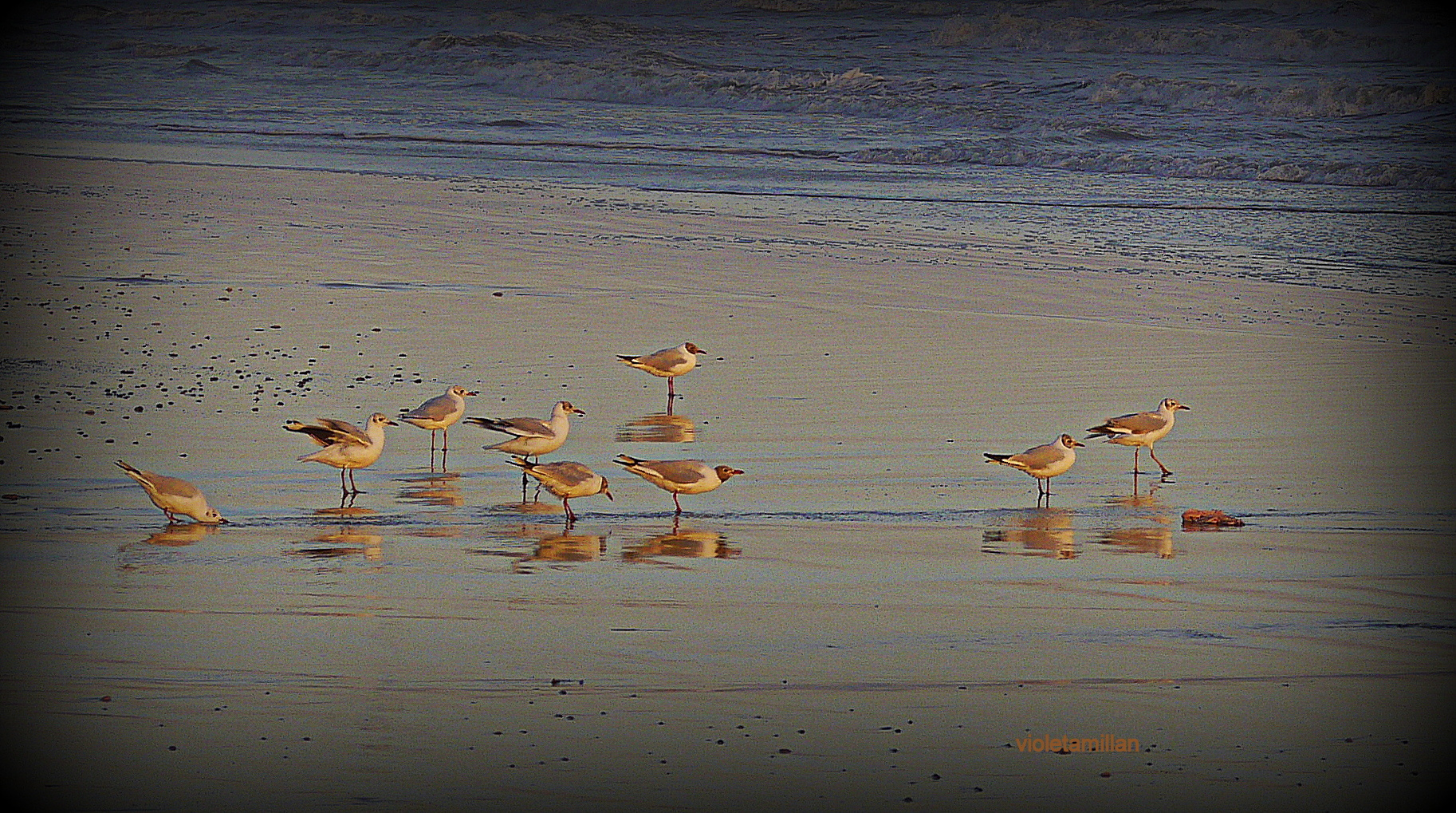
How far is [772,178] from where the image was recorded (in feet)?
65.1

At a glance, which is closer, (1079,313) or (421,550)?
(421,550)

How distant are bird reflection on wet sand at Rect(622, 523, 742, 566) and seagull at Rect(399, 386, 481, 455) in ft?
5.42

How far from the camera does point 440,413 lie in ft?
25.3

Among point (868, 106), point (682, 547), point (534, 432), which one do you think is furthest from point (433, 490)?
point (868, 106)

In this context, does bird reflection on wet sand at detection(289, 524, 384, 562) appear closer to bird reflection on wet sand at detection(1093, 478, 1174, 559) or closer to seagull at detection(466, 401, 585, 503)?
seagull at detection(466, 401, 585, 503)

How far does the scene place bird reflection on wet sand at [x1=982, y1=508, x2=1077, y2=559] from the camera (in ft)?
20.5

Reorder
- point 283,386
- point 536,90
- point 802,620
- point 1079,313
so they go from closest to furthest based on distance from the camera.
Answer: point 802,620, point 283,386, point 1079,313, point 536,90

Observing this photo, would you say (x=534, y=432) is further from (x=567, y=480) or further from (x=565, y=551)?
(x=565, y=551)

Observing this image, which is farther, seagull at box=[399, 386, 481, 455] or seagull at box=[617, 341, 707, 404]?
seagull at box=[617, 341, 707, 404]

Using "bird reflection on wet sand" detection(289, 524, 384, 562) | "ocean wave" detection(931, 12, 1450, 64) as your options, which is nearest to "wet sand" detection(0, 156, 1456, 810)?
A: "bird reflection on wet sand" detection(289, 524, 384, 562)

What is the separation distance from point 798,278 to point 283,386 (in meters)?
4.83

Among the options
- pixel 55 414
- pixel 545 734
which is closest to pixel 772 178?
pixel 55 414

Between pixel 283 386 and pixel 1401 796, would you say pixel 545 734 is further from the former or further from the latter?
pixel 283 386

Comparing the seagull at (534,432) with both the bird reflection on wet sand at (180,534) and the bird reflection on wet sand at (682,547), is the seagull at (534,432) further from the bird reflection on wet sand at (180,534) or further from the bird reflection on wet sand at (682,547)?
the bird reflection on wet sand at (180,534)
